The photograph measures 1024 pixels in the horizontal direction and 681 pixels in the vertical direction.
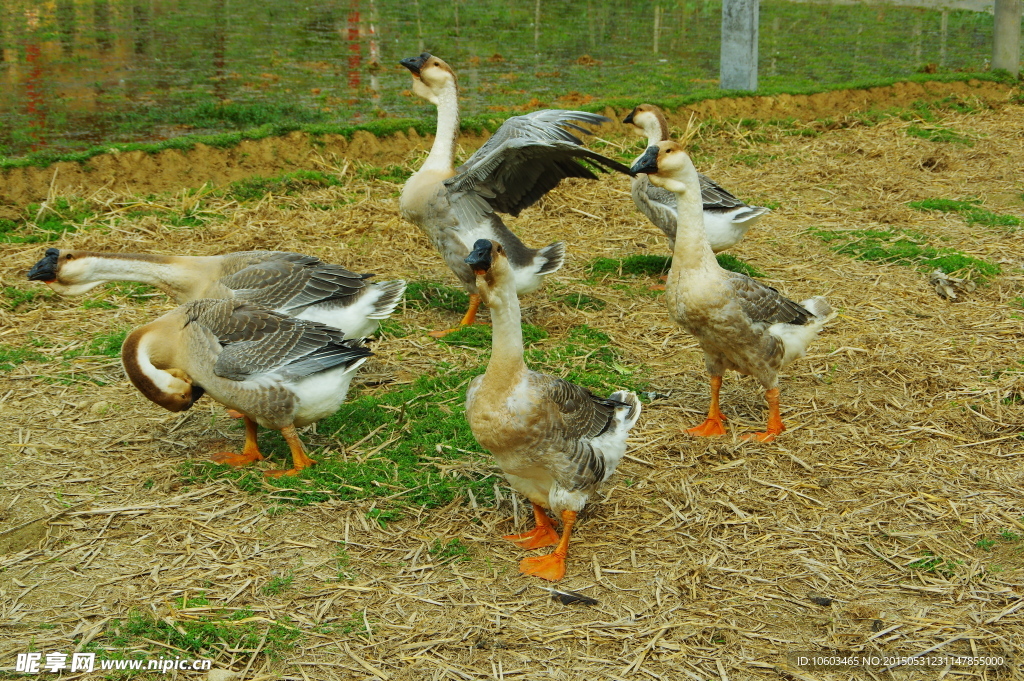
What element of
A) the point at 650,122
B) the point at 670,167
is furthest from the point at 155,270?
the point at 650,122

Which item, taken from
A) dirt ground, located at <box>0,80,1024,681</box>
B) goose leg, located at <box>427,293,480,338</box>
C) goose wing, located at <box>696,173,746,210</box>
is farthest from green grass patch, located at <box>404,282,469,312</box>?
goose wing, located at <box>696,173,746,210</box>

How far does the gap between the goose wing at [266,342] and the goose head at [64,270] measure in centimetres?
90

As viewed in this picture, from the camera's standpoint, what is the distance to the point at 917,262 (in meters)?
8.27

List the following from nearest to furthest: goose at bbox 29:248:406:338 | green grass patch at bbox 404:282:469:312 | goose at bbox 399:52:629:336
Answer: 1. goose at bbox 29:248:406:338
2. goose at bbox 399:52:629:336
3. green grass patch at bbox 404:282:469:312

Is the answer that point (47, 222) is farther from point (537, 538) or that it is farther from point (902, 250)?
point (902, 250)

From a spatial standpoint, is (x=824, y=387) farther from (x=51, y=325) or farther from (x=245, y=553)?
(x=51, y=325)

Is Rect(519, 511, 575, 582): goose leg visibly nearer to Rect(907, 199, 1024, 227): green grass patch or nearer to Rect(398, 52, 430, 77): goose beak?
Rect(398, 52, 430, 77): goose beak

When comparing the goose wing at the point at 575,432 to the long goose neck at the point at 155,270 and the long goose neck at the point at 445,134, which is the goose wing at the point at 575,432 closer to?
the long goose neck at the point at 155,270

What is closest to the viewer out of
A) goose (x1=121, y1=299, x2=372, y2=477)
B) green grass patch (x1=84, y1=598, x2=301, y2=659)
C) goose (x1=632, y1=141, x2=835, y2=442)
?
green grass patch (x1=84, y1=598, x2=301, y2=659)

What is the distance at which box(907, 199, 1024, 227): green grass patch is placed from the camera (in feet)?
30.2

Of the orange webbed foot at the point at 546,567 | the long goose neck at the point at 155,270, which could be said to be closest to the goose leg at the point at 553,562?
the orange webbed foot at the point at 546,567

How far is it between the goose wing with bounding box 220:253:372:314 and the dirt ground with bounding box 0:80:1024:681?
30.6 inches

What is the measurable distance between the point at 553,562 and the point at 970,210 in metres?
7.55

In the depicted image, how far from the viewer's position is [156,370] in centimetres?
523
